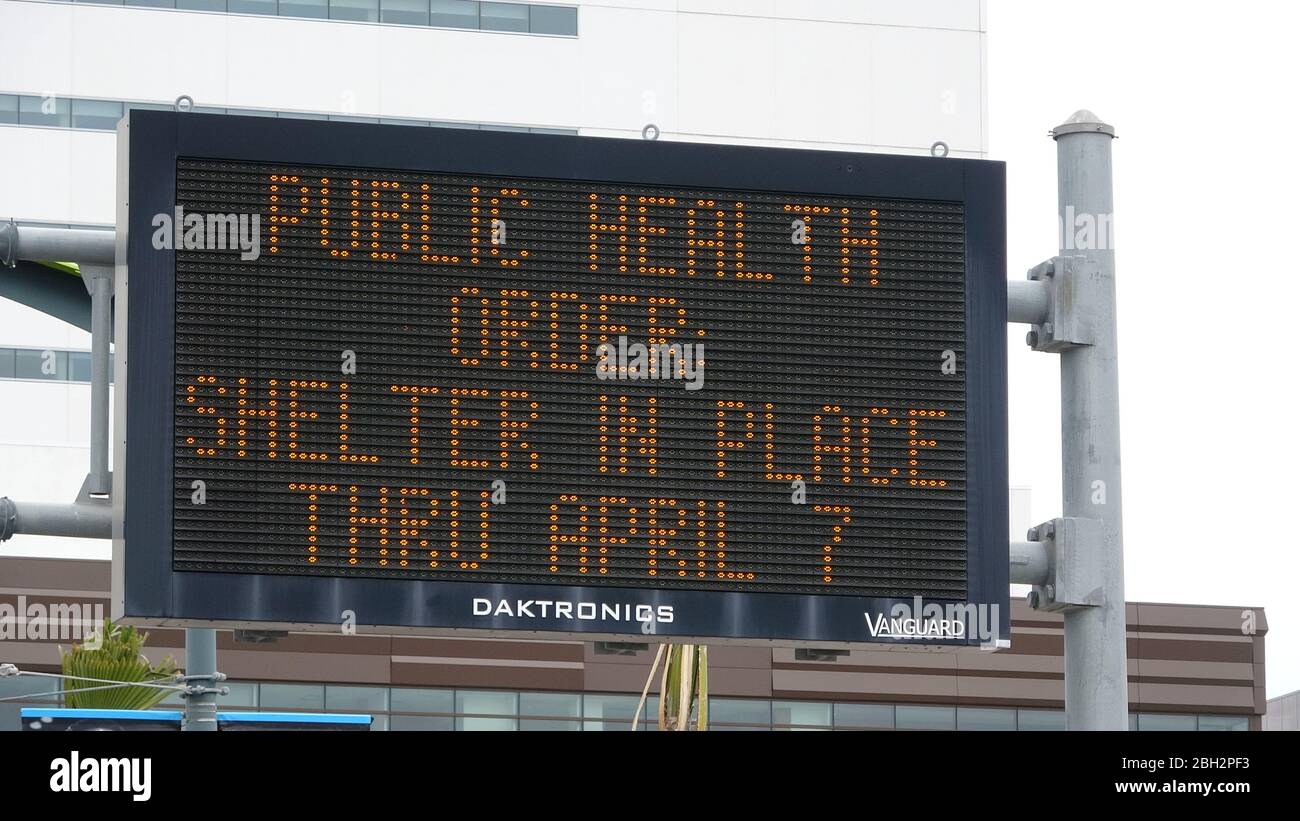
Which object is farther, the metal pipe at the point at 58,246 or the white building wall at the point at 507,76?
the white building wall at the point at 507,76

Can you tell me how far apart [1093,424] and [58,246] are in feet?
20.6

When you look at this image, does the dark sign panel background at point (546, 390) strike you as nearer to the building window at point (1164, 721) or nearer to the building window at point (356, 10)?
the building window at point (1164, 721)

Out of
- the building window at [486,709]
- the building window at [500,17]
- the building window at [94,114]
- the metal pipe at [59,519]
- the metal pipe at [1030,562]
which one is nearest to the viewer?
the metal pipe at [59,519]

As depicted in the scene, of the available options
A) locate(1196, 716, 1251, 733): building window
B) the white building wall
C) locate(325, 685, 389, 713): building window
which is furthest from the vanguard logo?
the white building wall

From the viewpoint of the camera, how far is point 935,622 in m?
12.2

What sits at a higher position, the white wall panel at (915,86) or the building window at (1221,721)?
the white wall panel at (915,86)

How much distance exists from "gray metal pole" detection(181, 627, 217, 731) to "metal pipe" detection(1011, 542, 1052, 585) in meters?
7.89

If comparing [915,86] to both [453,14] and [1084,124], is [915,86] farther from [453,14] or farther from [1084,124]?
[1084,124]

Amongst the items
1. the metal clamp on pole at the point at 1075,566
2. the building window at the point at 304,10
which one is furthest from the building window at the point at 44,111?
the metal clamp on pole at the point at 1075,566

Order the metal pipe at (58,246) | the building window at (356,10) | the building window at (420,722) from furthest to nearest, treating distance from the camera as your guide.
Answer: the building window at (356,10) < the building window at (420,722) < the metal pipe at (58,246)

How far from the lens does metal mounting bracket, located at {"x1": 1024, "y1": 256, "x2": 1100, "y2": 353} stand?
13156 mm

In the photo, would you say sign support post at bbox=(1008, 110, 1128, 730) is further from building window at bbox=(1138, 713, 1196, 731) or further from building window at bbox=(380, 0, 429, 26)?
building window at bbox=(380, 0, 429, 26)

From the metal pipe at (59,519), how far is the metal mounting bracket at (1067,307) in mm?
5726

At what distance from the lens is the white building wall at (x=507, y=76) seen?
5269cm
